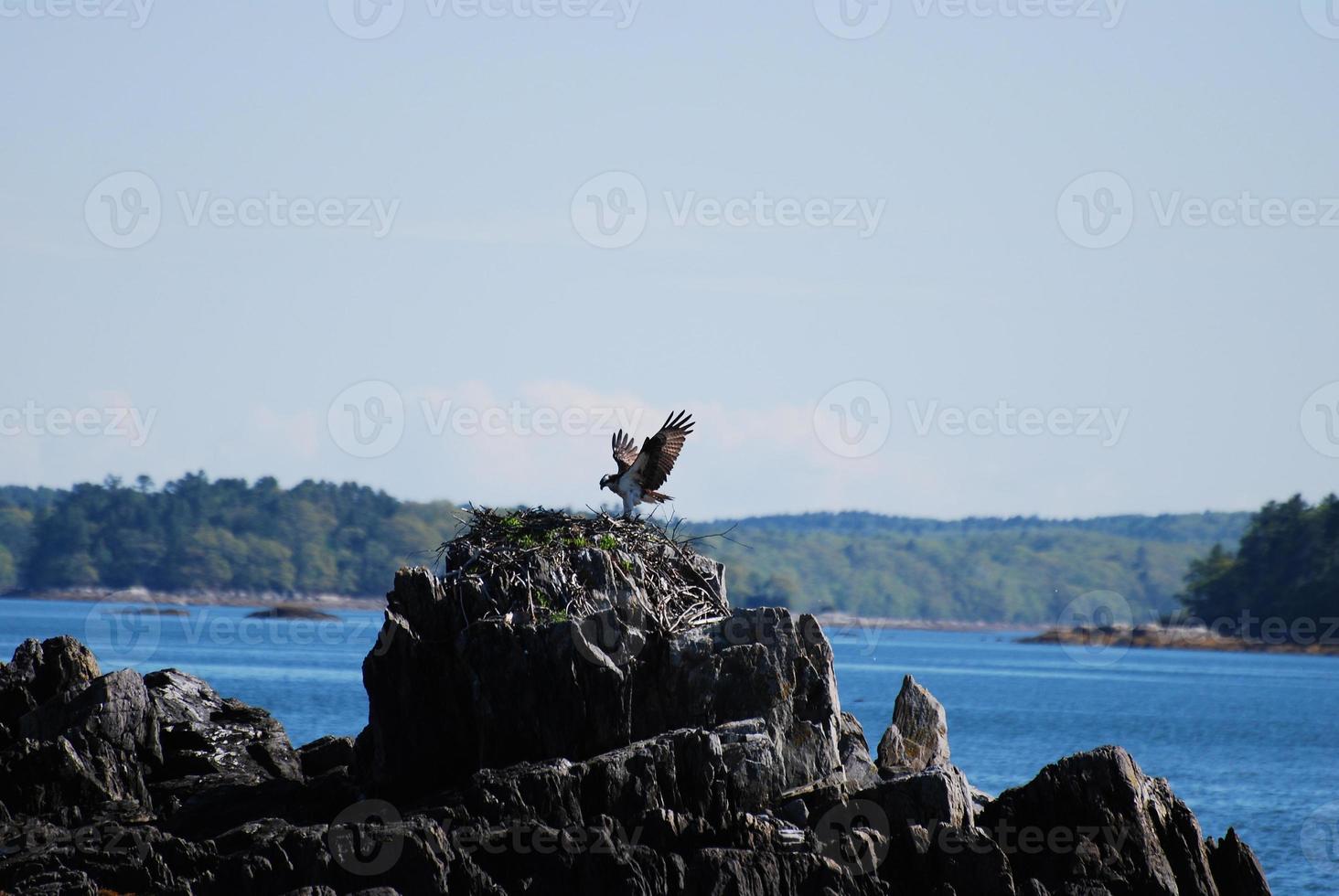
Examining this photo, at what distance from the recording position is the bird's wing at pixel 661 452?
20219 millimetres

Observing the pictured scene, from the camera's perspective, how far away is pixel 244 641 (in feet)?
365

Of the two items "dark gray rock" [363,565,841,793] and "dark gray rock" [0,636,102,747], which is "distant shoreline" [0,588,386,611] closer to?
"dark gray rock" [0,636,102,747]

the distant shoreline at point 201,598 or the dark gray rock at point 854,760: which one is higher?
the dark gray rock at point 854,760

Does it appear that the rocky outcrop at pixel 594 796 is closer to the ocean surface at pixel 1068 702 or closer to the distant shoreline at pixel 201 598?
the ocean surface at pixel 1068 702

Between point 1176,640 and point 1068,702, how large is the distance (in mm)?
77322

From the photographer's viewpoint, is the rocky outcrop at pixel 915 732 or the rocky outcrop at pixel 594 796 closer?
the rocky outcrop at pixel 594 796

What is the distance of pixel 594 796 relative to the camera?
17.2 m

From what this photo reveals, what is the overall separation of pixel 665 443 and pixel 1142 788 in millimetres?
6425

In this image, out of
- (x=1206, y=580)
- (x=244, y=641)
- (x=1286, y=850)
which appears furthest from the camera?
(x=1206, y=580)

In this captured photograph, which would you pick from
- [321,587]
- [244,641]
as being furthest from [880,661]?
[321,587]

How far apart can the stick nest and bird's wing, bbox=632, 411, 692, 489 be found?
0.66 meters

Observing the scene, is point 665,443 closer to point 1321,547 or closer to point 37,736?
point 37,736

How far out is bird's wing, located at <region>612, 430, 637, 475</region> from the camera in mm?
20891

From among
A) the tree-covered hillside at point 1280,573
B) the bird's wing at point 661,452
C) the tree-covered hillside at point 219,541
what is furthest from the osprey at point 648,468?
the tree-covered hillside at point 219,541
